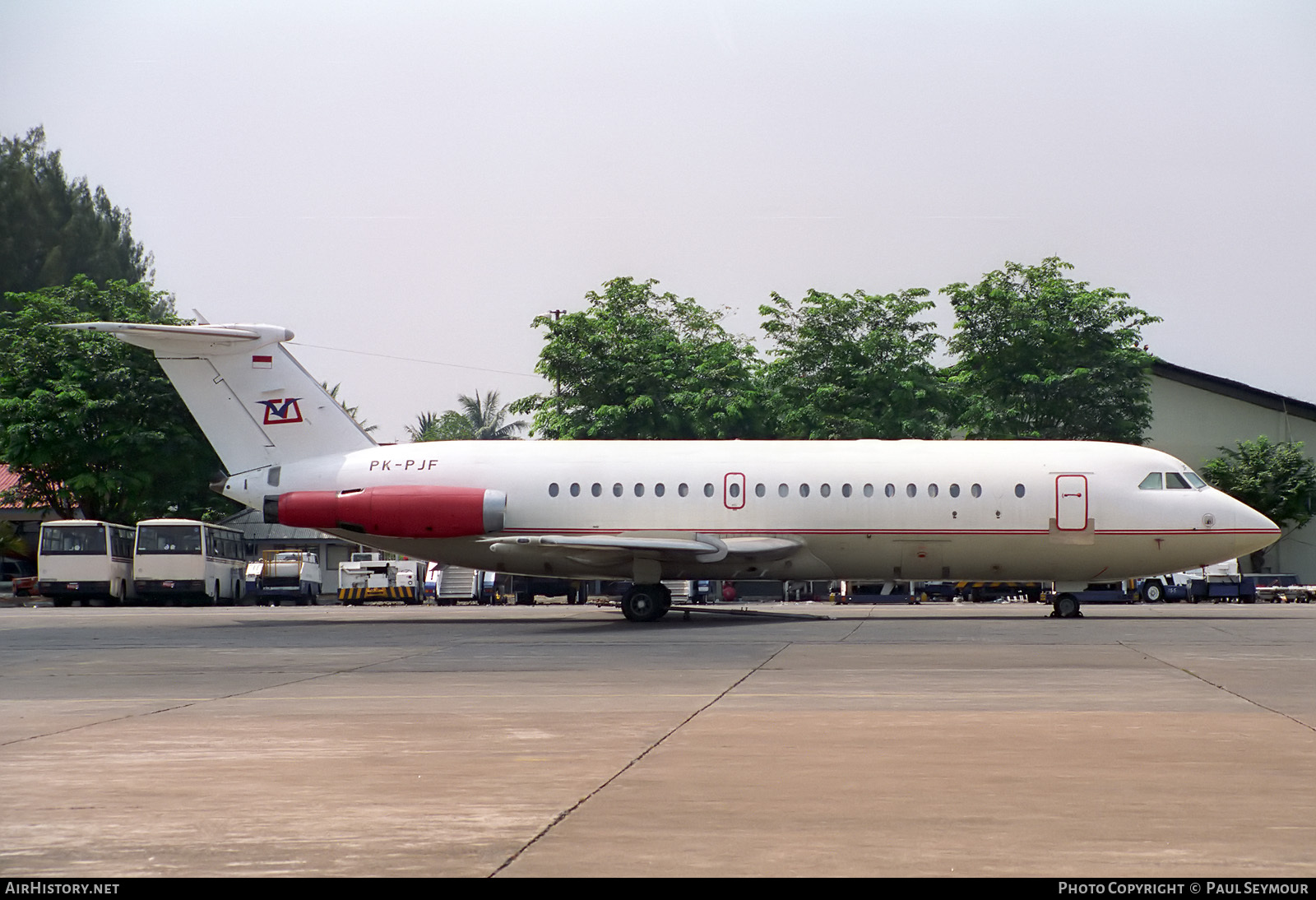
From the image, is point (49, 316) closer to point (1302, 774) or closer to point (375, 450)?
point (375, 450)

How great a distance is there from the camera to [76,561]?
145ft

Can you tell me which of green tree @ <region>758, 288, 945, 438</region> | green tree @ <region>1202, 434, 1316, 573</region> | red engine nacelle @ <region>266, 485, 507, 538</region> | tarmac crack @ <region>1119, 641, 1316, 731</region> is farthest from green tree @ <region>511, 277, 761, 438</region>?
tarmac crack @ <region>1119, 641, 1316, 731</region>

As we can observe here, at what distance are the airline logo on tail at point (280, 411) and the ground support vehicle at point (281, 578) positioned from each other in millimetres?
19125

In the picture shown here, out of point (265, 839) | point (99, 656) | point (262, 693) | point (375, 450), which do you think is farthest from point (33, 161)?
point (265, 839)

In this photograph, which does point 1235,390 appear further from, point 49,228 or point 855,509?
point 49,228

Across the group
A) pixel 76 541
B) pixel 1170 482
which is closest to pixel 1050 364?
pixel 1170 482

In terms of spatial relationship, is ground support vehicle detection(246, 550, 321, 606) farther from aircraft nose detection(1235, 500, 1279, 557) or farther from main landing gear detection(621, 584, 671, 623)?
aircraft nose detection(1235, 500, 1279, 557)

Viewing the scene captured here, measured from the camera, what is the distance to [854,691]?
12.3 m

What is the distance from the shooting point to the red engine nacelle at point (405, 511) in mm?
27422

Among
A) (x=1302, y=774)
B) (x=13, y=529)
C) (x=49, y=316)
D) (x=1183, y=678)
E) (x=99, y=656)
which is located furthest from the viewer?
(x=13, y=529)

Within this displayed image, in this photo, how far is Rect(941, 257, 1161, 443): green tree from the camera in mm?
51594

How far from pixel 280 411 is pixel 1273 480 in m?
41.3

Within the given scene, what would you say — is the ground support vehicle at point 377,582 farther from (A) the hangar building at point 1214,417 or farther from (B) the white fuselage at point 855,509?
(A) the hangar building at point 1214,417

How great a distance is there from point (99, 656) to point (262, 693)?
6.64 m
